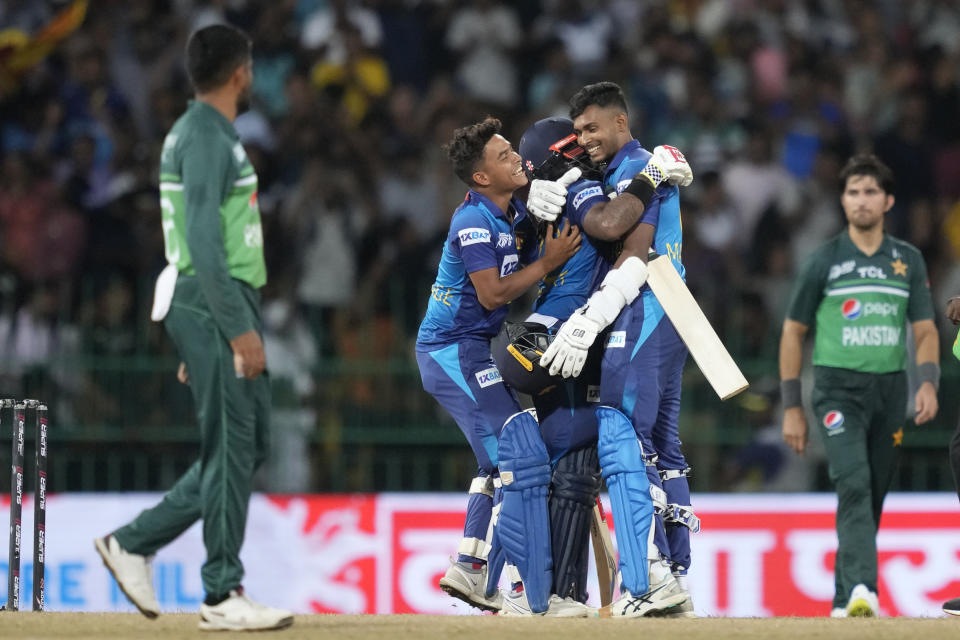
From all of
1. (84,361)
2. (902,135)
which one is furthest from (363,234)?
(902,135)

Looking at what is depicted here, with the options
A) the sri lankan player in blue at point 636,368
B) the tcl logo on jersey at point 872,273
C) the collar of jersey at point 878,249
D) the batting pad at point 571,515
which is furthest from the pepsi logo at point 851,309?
the batting pad at point 571,515

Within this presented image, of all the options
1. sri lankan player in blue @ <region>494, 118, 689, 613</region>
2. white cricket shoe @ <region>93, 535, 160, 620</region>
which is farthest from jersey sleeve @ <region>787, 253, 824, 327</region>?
white cricket shoe @ <region>93, 535, 160, 620</region>

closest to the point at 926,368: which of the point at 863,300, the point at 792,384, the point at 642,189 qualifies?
the point at 863,300

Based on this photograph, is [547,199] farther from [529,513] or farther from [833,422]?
[833,422]

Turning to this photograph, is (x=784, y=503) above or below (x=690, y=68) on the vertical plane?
below

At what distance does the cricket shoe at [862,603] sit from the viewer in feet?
27.2

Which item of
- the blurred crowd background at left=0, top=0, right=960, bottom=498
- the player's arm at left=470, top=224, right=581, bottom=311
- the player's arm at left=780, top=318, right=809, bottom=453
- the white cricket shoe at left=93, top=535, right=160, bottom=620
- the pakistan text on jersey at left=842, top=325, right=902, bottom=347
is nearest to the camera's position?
the white cricket shoe at left=93, top=535, right=160, bottom=620

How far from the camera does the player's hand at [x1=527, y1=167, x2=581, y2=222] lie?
273 inches

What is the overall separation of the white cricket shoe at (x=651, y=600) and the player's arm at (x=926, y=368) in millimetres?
2579

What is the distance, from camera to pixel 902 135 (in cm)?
1327

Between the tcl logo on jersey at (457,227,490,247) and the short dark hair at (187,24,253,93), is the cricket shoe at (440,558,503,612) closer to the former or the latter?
the tcl logo on jersey at (457,227,490,247)

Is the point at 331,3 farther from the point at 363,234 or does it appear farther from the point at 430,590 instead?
the point at 430,590

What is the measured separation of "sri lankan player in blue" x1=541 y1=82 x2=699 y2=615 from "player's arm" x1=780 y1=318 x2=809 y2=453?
166 cm

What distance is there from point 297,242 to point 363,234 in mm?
531
